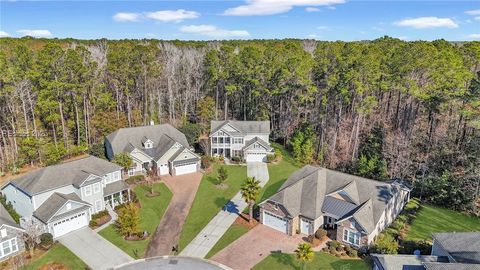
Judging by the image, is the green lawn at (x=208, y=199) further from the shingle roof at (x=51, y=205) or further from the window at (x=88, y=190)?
the shingle roof at (x=51, y=205)

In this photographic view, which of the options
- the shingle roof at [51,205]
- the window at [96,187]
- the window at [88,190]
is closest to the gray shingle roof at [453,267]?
the shingle roof at [51,205]

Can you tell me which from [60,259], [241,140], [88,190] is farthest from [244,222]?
[241,140]

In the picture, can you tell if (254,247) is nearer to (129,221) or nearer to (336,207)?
(336,207)

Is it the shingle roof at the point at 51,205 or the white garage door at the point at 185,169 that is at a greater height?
the shingle roof at the point at 51,205

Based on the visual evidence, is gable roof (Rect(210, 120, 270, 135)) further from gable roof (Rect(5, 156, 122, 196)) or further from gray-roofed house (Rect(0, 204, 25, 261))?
gray-roofed house (Rect(0, 204, 25, 261))

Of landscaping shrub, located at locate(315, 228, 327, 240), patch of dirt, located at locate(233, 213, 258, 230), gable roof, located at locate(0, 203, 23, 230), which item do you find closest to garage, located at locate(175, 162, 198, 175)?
patch of dirt, located at locate(233, 213, 258, 230)
